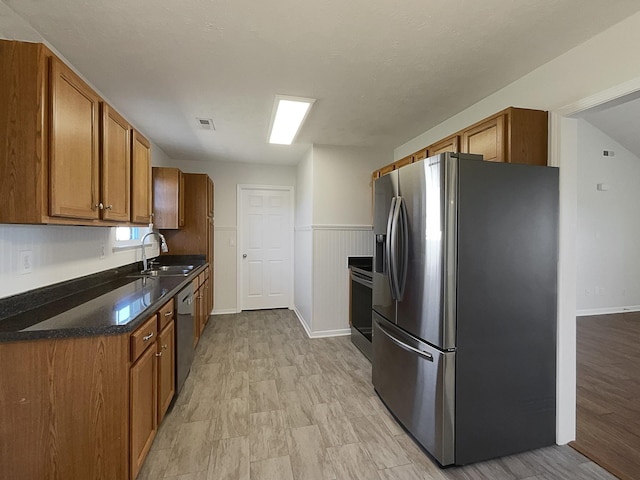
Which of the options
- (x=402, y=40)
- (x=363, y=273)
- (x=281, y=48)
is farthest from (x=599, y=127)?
(x=281, y=48)

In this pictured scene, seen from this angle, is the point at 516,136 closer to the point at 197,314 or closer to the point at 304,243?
the point at 304,243

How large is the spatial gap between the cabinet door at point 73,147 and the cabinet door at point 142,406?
867 millimetres

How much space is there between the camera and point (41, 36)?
172 centimetres

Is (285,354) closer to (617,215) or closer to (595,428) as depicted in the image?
(595,428)

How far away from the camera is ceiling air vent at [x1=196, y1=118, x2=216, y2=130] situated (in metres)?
2.99

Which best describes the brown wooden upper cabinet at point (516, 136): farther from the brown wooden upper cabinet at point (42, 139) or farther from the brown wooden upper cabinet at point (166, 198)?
the brown wooden upper cabinet at point (166, 198)

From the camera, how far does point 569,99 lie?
1812 mm

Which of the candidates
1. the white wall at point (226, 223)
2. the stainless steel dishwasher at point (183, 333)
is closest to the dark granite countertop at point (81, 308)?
the stainless steel dishwasher at point (183, 333)

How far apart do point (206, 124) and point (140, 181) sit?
3.40 ft

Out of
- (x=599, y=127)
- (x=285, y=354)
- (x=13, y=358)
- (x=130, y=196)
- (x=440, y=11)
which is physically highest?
(x=599, y=127)

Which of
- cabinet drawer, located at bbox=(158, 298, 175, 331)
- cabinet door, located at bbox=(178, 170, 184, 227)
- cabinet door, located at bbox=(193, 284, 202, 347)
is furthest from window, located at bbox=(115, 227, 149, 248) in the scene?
cabinet drawer, located at bbox=(158, 298, 175, 331)

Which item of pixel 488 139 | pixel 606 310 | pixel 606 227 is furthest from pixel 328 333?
pixel 606 227

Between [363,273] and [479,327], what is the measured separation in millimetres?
1720

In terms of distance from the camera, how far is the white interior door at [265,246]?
5.00 meters
